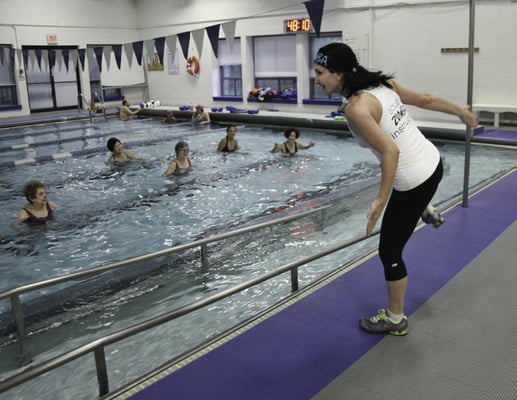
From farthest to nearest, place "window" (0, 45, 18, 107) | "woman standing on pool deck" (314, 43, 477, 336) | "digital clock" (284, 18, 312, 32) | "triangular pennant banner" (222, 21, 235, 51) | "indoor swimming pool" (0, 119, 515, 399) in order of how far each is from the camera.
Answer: "window" (0, 45, 18, 107) → "digital clock" (284, 18, 312, 32) → "triangular pennant banner" (222, 21, 235, 51) → "indoor swimming pool" (0, 119, 515, 399) → "woman standing on pool deck" (314, 43, 477, 336)

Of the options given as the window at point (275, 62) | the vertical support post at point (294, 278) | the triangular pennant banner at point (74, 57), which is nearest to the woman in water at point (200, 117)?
the window at point (275, 62)

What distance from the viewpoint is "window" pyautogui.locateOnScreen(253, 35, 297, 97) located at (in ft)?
55.4

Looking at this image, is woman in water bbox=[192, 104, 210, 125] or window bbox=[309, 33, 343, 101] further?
window bbox=[309, 33, 343, 101]

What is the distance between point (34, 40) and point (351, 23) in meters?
11.6

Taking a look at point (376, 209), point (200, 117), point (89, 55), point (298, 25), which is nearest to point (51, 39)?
point (89, 55)

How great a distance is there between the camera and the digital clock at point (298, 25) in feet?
50.8

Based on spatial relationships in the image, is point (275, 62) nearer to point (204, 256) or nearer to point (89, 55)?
point (89, 55)

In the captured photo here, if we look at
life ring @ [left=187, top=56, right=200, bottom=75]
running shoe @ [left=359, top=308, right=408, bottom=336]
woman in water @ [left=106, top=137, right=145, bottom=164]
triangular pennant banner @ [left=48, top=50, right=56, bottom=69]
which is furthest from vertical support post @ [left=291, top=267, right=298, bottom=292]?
triangular pennant banner @ [left=48, top=50, right=56, bottom=69]

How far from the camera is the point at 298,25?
15758 millimetres

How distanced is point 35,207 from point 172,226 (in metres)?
1.72

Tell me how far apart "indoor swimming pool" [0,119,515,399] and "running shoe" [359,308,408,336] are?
1.23m

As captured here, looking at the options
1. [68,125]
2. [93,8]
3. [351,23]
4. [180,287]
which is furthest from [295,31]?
[180,287]

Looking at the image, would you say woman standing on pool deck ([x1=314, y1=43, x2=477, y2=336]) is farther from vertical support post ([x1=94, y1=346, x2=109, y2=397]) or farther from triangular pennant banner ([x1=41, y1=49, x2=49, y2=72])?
triangular pennant banner ([x1=41, y1=49, x2=49, y2=72])

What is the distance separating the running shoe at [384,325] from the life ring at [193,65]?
17685mm
